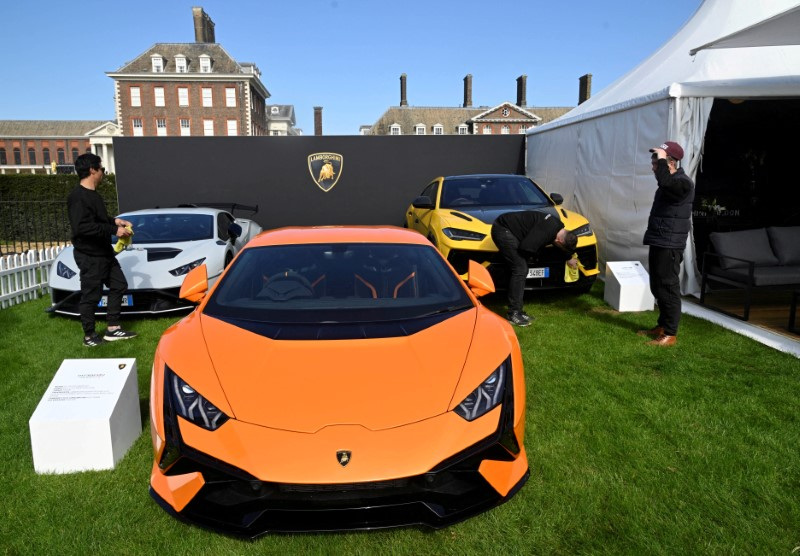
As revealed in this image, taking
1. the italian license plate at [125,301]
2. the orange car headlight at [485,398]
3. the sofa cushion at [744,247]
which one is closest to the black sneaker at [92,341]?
the italian license plate at [125,301]

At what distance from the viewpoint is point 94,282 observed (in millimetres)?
5188

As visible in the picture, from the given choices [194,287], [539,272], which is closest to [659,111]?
[539,272]

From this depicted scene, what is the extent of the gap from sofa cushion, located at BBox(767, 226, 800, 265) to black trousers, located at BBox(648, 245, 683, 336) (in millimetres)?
2871

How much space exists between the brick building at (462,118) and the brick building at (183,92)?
1617 cm

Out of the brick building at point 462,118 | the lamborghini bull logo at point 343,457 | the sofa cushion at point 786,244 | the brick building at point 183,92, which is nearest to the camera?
the lamborghini bull logo at point 343,457

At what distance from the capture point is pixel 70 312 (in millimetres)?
6156

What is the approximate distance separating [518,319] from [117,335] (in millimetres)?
4221

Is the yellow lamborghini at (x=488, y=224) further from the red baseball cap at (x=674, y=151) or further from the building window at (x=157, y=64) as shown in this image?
the building window at (x=157, y=64)

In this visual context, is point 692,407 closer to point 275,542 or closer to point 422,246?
point 422,246

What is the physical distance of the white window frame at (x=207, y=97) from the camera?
52.2 m

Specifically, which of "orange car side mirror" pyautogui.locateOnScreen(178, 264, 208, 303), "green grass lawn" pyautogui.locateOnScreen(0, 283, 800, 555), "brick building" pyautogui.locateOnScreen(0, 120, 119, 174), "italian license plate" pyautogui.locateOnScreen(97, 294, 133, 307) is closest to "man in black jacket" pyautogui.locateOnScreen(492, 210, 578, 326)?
"green grass lawn" pyautogui.locateOnScreen(0, 283, 800, 555)

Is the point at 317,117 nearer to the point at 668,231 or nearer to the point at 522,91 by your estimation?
the point at 522,91

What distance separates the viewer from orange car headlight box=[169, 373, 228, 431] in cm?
213

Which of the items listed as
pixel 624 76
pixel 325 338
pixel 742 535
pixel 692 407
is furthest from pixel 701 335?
pixel 624 76
